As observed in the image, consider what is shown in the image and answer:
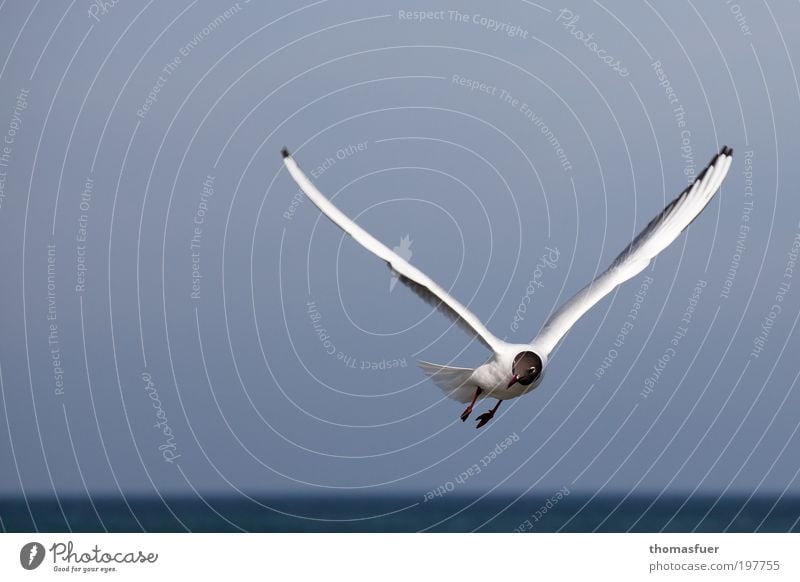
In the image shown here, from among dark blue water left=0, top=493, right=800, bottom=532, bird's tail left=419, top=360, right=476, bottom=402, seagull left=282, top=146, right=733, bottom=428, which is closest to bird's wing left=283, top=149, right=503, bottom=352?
seagull left=282, top=146, right=733, bottom=428

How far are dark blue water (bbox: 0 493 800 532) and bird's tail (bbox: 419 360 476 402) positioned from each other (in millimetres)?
55797

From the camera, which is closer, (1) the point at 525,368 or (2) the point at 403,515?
(1) the point at 525,368

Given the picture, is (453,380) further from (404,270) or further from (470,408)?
(404,270)

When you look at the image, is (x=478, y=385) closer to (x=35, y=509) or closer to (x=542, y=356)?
(x=542, y=356)

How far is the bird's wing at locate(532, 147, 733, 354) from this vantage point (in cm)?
1969

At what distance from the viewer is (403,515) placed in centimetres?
9081

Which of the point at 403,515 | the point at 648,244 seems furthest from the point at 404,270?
the point at 403,515

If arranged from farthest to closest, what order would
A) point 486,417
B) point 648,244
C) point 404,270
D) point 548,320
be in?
point 648,244 → point 548,320 → point 486,417 → point 404,270

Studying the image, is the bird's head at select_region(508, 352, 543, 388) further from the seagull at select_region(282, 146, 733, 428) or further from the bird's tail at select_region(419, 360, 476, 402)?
the bird's tail at select_region(419, 360, 476, 402)

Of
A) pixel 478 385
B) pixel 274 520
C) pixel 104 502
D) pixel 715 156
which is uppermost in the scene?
pixel 715 156

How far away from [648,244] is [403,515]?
71.4 metres
